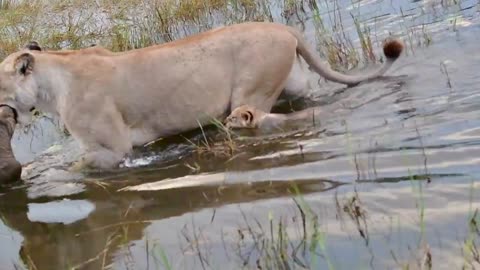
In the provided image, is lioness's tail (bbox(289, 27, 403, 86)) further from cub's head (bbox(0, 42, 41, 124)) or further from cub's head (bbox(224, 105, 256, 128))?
cub's head (bbox(0, 42, 41, 124))

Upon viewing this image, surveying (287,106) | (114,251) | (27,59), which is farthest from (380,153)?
(27,59)

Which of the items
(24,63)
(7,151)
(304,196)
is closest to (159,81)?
(24,63)

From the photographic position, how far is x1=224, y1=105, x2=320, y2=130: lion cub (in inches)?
232

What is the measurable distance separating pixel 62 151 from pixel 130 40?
277 cm

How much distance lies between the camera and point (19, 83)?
5785mm

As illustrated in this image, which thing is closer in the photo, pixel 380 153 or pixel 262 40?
pixel 380 153

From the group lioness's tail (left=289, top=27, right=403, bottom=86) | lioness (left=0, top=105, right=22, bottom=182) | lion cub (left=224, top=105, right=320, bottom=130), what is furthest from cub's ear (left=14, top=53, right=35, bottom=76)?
lioness's tail (left=289, top=27, right=403, bottom=86)

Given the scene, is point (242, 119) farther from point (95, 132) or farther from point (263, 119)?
point (95, 132)

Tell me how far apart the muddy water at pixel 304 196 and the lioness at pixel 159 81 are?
204 mm

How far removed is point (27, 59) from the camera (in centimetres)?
578

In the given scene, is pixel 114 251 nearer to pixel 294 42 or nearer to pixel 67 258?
pixel 67 258

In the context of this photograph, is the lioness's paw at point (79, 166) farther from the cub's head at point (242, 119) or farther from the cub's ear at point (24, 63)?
the cub's head at point (242, 119)

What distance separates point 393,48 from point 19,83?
2523mm

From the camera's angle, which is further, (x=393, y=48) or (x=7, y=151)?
(x=393, y=48)
